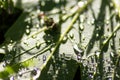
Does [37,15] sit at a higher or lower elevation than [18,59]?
higher

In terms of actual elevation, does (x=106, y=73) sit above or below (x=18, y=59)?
below

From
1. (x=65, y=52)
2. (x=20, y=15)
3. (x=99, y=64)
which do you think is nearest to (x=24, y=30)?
(x=20, y=15)

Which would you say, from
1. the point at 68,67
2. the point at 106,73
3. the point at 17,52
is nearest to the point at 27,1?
the point at 17,52

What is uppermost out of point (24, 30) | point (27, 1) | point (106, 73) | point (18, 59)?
point (27, 1)

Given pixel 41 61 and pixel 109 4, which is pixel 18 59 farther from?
pixel 109 4

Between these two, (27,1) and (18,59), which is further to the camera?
(27,1)

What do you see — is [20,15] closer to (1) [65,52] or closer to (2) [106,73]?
(1) [65,52]

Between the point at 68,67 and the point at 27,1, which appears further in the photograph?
the point at 27,1
